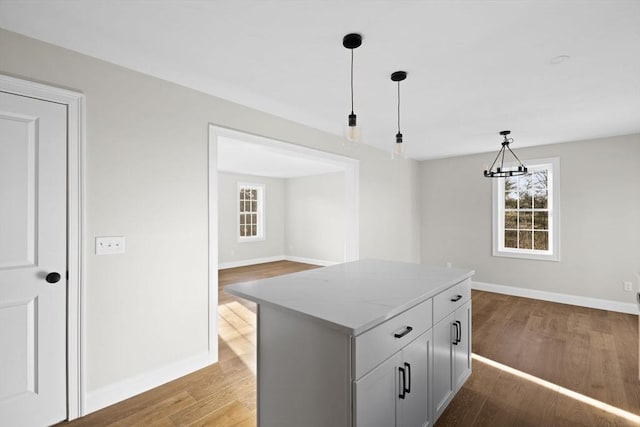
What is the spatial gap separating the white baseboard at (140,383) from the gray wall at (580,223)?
463cm

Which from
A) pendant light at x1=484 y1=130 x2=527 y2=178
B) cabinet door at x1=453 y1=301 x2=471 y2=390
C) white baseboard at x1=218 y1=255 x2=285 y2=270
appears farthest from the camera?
white baseboard at x1=218 y1=255 x2=285 y2=270

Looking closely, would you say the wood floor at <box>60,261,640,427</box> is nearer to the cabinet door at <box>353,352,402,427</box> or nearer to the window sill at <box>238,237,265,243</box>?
the cabinet door at <box>353,352,402,427</box>

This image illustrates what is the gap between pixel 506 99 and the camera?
2.81m

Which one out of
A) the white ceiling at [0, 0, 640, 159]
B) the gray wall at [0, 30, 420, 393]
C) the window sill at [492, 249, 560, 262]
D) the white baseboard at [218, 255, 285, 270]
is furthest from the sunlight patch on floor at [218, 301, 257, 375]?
the window sill at [492, 249, 560, 262]

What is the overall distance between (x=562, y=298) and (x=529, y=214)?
4.35ft

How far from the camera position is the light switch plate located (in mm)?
2061

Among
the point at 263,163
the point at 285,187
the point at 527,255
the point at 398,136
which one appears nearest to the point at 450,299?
the point at 398,136

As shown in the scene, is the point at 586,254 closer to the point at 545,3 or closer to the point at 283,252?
the point at 545,3

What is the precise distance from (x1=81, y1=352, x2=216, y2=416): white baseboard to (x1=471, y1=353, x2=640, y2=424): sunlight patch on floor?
97.9 inches

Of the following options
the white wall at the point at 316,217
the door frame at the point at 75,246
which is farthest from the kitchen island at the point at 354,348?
the white wall at the point at 316,217

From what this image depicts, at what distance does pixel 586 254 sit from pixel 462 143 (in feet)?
7.72

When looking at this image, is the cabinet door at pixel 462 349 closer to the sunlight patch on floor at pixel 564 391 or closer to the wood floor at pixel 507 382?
the wood floor at pixel 507 382

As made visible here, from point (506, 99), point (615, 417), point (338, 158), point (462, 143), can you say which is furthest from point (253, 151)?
point (615, 417)

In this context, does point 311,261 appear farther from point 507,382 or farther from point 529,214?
point 507,382
